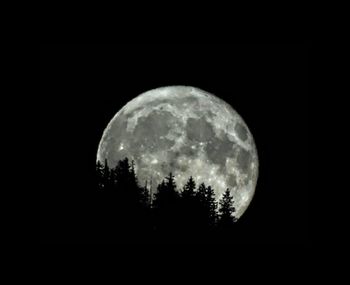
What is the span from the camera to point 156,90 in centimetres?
1244

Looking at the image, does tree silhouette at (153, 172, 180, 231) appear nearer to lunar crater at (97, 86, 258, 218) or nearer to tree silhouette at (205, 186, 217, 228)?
lunar crater at (97, 86, 258, 218)

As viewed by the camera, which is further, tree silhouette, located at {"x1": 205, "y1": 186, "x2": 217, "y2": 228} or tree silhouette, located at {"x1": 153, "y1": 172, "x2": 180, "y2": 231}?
tree silhouette, located at {"x1": 205, "y1": 186, "x2": 217, "y2": 228}

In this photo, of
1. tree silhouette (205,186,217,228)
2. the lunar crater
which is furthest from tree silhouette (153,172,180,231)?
tree silhouette (205,186,217,228)

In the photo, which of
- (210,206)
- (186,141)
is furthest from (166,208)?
(186,141)

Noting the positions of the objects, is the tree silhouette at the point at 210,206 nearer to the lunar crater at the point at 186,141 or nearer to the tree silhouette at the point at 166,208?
the lunar crater at the point at 186,141

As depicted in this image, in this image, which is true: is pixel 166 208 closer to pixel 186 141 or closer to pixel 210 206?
pixel 210 206

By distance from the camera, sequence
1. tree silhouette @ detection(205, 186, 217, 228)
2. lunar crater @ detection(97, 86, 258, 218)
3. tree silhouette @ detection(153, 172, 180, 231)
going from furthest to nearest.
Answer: lunar crater @ detection(97, 86, 258, 218), tree silhouette @ detection(205, 186, 217, 228), tree silhouette @ detection(153, 172, 180, 231)

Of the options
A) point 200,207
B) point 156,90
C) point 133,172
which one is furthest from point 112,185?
point 156,90

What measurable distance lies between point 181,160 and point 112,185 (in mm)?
1532

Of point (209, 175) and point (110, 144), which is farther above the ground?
point (110, 144)

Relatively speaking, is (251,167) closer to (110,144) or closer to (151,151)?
(151,151)

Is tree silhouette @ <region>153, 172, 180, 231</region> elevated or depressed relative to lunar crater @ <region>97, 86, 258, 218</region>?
depressed

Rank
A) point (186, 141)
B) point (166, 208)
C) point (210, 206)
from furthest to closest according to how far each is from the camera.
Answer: point (186, 141)
point (210, 206)
point (166, 208)

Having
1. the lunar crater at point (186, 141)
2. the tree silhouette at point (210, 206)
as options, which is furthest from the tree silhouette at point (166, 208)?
the tree silhouette at point (210, 206)
